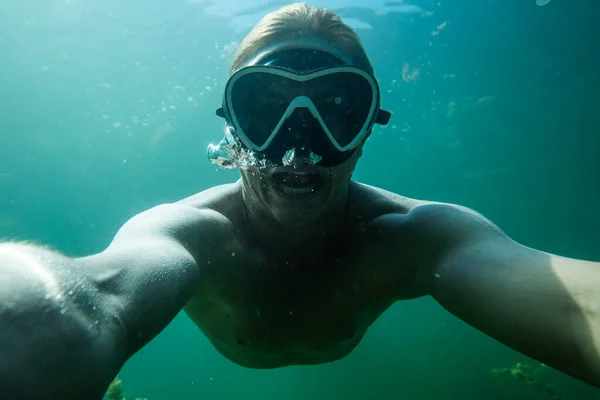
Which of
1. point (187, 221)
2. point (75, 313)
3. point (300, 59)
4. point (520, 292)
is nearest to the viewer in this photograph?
point (75, 313)

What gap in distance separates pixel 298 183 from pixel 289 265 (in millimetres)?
886

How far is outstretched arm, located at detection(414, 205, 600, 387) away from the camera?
1482 mm

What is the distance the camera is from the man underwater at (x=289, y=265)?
1.15 metres

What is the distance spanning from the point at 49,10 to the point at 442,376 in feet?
214

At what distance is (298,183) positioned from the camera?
8.41 ft

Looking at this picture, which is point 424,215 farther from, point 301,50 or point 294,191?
→ point 301,50

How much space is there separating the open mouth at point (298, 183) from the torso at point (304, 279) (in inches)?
25.8

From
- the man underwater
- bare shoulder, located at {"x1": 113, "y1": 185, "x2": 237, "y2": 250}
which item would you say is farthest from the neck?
bare shoulder, located at {"x1": 113, "y1": 185, "x2": 237, "y2": 250}

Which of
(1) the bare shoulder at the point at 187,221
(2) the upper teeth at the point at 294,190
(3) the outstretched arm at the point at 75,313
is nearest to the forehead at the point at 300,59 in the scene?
(2) the upper teeth at the point at 294,190

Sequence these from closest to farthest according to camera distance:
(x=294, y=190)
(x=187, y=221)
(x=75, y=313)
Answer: (x=75, y=313), (x=187, y=221), (x=294, y=190)

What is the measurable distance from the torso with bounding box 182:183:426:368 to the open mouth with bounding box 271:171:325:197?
655 mm

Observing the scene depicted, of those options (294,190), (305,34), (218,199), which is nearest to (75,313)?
(294,190)

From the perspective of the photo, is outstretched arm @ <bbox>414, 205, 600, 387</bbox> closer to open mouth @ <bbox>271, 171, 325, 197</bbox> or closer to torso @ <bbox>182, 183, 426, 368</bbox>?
torso @ <bbox>182, 183, 426, 368</bbox>

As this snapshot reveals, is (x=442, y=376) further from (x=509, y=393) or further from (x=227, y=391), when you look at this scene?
(x=227, y=391)
